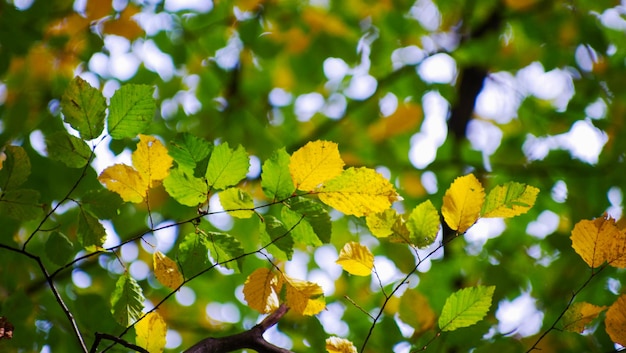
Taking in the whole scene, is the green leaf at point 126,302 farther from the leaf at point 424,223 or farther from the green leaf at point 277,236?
the leaf at point 424,223

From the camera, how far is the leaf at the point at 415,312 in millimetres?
1096

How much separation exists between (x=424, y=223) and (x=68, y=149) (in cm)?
49

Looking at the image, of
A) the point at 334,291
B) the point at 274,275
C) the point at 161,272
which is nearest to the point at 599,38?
the point at 334,291

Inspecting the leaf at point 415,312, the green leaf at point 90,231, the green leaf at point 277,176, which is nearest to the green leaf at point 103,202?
the green leaf at point 90,231

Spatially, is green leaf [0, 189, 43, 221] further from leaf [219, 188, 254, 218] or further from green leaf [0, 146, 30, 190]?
leaf [219, 188, 254, 218]

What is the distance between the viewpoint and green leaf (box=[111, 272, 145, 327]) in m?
0.73

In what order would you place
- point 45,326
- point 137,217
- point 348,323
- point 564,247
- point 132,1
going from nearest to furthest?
1. point 45,326
2. point 348,323
3. point 564,247
4. point 137,217
5. point 132,1

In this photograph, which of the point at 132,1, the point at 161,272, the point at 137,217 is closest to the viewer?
the point at 161,272

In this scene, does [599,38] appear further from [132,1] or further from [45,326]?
[45,326]

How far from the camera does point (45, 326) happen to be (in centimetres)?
121

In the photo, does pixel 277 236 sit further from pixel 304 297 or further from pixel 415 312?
pixel 415 312

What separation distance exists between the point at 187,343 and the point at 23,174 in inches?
54.9

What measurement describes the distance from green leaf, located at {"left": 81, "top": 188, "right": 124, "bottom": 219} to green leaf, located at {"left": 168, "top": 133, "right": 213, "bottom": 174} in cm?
14

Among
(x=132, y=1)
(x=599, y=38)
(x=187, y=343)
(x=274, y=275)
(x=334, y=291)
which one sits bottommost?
(x=187, y=343)
